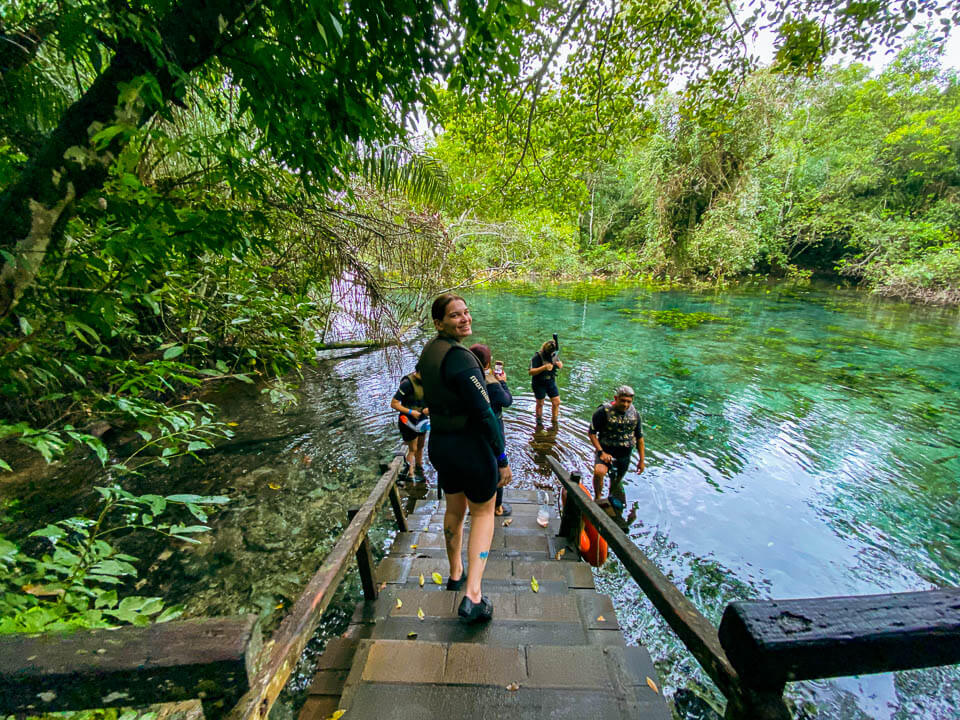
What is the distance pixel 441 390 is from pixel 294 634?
1.39m

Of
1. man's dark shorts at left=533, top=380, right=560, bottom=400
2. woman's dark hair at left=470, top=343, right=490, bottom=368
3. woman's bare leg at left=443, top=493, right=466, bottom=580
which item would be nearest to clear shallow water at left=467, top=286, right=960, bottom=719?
man's dark shorts at left=533, top=380, right=560, bottom=400

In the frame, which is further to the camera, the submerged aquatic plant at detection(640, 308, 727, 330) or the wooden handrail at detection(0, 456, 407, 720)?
the submerged aquatic plant at detection(640, 308, 727, 330)

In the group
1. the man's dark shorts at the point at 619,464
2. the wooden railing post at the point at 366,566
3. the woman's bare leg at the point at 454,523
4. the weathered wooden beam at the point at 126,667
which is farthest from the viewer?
the man's dark shorts at the point at 619,464

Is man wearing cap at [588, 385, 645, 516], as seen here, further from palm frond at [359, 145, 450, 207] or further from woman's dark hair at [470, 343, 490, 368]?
palm frond at [359, 145, 450, 207]

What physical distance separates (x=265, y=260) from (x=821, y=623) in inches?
283

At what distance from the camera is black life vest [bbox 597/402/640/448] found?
203 inches

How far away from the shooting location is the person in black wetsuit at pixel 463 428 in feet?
7.70

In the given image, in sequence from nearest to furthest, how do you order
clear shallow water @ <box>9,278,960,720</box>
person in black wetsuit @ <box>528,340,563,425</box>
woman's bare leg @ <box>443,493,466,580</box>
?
1. woman's bare leg @ <box>443,493,466,580</box>
2. clear shallow water @ <box>9,278,960,720</box>
3. person in black wetsuit @ <box>528,340,563,425</box>

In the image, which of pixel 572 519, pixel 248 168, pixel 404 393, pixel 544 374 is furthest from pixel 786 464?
pixel 248 168

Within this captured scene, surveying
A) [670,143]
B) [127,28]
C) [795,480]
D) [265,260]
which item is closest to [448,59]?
[127,28]

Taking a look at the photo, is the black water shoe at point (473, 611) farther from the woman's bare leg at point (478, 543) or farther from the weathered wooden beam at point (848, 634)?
the weathered wooden beam at point (848, 634)

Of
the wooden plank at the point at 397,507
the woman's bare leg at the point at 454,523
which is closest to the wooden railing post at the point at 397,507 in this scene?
the wooden plank at the point at 397,507

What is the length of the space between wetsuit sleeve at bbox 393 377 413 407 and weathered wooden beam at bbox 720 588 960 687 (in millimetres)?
4708

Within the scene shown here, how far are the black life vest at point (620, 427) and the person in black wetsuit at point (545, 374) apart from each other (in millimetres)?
1931
